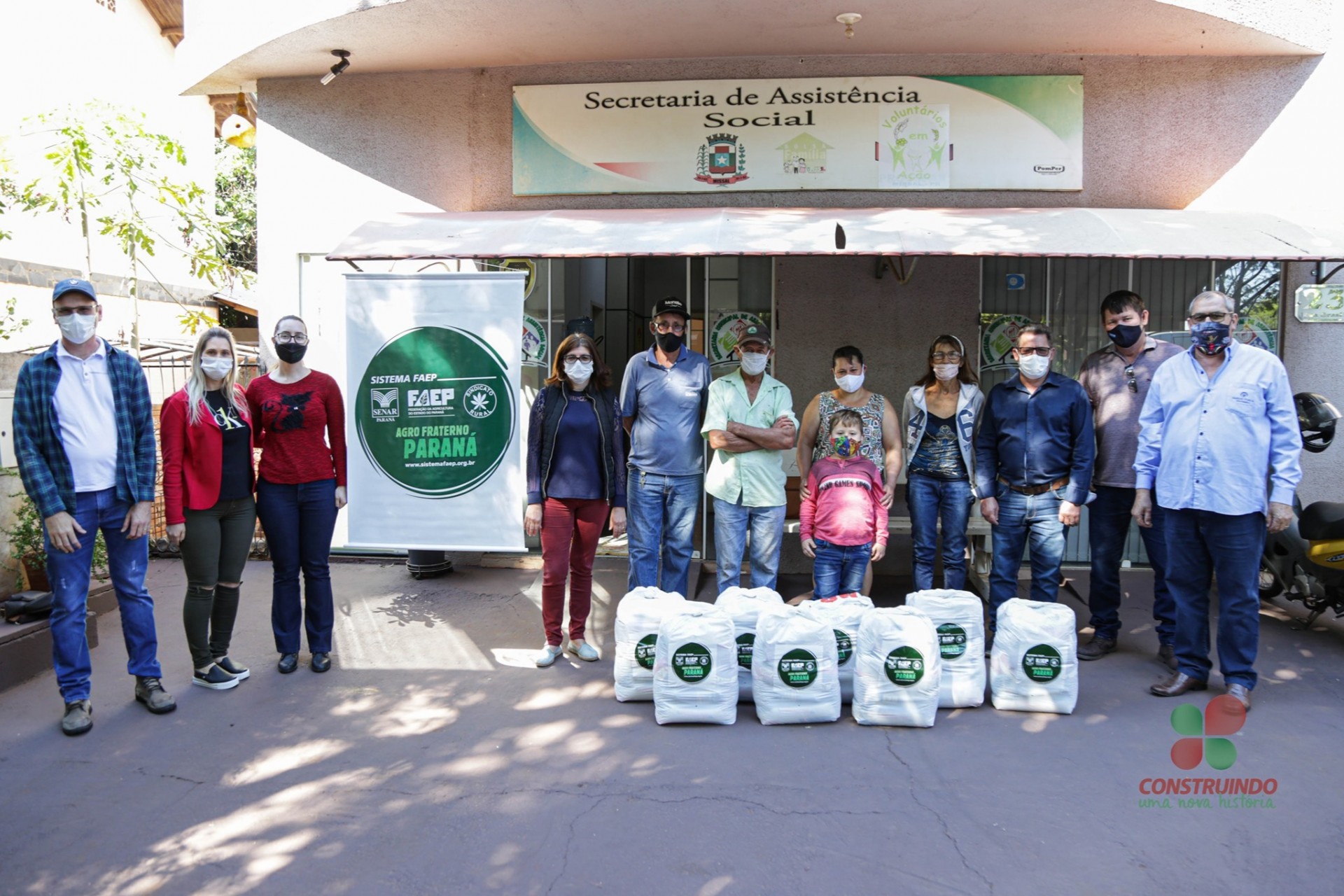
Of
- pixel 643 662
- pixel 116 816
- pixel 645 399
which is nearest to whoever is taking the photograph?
pixel 116 816

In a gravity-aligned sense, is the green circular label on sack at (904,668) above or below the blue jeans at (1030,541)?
below

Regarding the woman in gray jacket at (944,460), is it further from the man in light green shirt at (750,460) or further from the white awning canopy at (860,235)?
the man in light green shirt at (750,460)

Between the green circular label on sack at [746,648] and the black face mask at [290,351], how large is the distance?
2.78m

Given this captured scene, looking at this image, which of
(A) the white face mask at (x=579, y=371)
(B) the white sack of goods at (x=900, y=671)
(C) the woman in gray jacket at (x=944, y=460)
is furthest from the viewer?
(C) the woman in gray jacket at (x=944, y=460)

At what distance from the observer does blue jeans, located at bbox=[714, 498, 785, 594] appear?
534 cm

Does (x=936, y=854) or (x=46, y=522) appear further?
(x=46, y=522)

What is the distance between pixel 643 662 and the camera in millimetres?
4531

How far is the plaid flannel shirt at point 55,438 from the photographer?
4.21 meters

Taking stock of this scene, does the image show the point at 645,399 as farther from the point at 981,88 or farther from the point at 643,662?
the point at 981,88

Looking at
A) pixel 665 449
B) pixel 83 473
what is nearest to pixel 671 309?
pixel 665 449

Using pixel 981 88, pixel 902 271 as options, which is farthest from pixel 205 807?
pixel 981 88

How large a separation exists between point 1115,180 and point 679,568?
181 inches

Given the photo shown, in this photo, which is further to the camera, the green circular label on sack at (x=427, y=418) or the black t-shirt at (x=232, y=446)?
the green circular label on sack at (x=427, y=418)

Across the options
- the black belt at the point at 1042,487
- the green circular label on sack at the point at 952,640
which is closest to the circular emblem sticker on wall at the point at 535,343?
the black belt at the point at 1042,487
